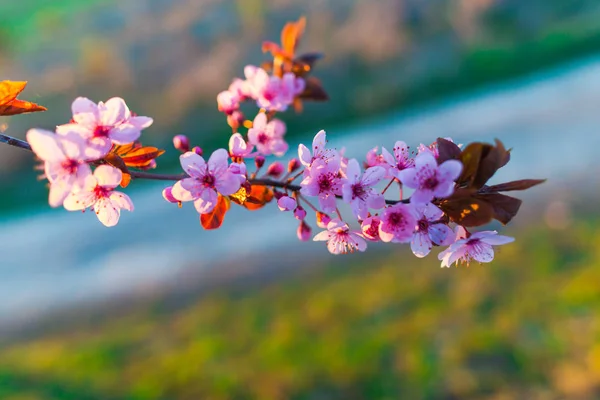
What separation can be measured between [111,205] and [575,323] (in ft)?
4.53

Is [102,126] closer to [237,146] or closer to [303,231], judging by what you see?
[237,146]

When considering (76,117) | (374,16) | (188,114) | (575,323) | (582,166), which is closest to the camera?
(76,117)

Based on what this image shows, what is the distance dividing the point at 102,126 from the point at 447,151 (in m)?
0.31

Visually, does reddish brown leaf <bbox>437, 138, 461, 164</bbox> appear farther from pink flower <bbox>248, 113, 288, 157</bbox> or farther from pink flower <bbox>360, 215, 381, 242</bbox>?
pink flower <bbox>248, 113, 288, 157</bbox>

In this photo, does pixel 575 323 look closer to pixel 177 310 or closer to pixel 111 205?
pixel 177 310

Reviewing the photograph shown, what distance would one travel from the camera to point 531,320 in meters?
1.45

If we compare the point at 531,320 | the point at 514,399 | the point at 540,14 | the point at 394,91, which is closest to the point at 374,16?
the point at 394,91

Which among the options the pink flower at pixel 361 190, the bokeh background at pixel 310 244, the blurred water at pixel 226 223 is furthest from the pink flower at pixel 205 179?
the blurred water at pixel 226 223

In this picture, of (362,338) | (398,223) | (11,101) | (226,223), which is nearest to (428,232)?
(398,223)

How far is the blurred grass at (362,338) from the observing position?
1.38 meters

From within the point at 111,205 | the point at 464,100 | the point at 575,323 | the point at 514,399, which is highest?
the point at 464,100

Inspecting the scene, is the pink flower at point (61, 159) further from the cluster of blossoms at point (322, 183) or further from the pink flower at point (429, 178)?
the pink flower at point (429, 178)

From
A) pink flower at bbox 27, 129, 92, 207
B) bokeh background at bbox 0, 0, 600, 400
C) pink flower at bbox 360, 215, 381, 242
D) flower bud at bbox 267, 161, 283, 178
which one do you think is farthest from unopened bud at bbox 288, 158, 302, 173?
bokeh background at bbox 0, 0, 600, 400

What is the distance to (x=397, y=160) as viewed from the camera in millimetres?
552
